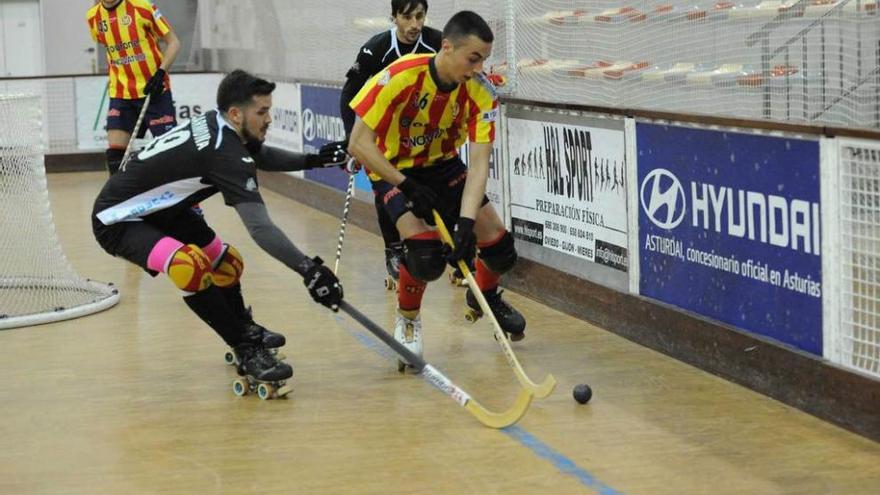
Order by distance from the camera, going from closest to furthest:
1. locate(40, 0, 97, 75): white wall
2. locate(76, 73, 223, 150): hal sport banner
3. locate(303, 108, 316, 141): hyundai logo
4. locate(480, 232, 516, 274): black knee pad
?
1. locate(480, 232, 516, 274): black knee pad
2. locate(303, 108, 316, 141): hyundai logo
3. locate(76, 73, 223, 150): hal sport banner
4. locate(40, 0, 97, 75): white wall

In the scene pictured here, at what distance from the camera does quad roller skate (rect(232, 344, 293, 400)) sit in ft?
17.7

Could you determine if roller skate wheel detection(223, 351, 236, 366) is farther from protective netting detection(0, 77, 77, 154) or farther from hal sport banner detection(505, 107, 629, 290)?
protective netting detection(0, 77, 77, 154)

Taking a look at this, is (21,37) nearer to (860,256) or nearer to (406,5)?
(406,5)

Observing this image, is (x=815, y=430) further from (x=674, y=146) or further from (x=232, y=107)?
(x=232, y=107)

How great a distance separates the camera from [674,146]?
5.90 metres

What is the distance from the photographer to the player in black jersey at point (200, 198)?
16.8ft

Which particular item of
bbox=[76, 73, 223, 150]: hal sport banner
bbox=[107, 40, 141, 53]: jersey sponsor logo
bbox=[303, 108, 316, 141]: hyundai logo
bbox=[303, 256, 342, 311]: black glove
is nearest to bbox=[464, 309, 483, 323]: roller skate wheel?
bbox=[303, 256, 342, 311]: black glove

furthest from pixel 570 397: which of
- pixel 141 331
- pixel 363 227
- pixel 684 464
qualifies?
pixel 363 227

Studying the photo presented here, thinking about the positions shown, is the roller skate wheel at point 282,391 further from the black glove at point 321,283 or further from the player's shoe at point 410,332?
the player's shoe at point 410,332

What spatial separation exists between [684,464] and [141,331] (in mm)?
3314

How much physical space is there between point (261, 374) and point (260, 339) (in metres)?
0.23

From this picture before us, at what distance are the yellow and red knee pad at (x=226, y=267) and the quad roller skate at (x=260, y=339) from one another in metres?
0.21

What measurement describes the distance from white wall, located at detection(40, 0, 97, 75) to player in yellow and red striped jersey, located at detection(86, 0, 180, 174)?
8.61 m

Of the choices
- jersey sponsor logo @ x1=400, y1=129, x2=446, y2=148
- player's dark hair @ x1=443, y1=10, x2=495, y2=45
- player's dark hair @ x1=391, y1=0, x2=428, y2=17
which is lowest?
jersey sponsor logo @ x1=400, y1=129, x2=446, y2=148
